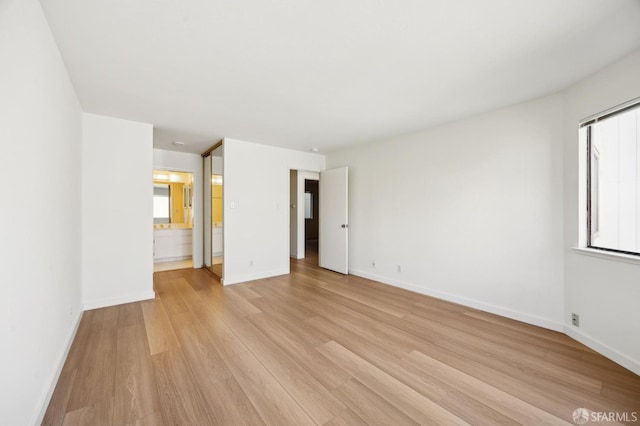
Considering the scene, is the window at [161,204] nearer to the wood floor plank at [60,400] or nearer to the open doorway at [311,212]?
the open doorway at [311,212]

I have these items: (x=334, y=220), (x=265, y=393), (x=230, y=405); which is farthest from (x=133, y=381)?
(x=334, y=220)

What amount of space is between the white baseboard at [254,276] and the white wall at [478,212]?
1.73 m

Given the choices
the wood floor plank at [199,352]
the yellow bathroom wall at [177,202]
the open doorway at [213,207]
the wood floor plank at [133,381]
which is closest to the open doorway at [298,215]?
the open doorway at [213,207]

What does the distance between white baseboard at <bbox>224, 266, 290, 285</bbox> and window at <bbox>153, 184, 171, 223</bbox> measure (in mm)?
3683

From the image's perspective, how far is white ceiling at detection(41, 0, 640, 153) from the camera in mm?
1549

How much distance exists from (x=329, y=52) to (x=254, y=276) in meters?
3.81

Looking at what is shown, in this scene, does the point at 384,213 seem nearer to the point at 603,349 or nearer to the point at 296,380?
the point at 603,349

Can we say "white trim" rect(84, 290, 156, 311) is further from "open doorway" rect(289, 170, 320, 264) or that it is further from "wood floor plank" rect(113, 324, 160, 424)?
"open doorway" rect(289, 170, 320, 264)

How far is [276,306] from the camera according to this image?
336cm

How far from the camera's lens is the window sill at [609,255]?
2020mm

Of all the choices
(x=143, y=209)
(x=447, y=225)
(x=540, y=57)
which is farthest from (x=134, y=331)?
(x=540, y=57)

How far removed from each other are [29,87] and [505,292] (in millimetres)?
4488

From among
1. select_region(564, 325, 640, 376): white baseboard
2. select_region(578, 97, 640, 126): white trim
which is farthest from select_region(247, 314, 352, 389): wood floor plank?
select_region(578, 97, 640, 126): white trim

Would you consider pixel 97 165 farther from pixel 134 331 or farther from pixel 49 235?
pixel 134 331
